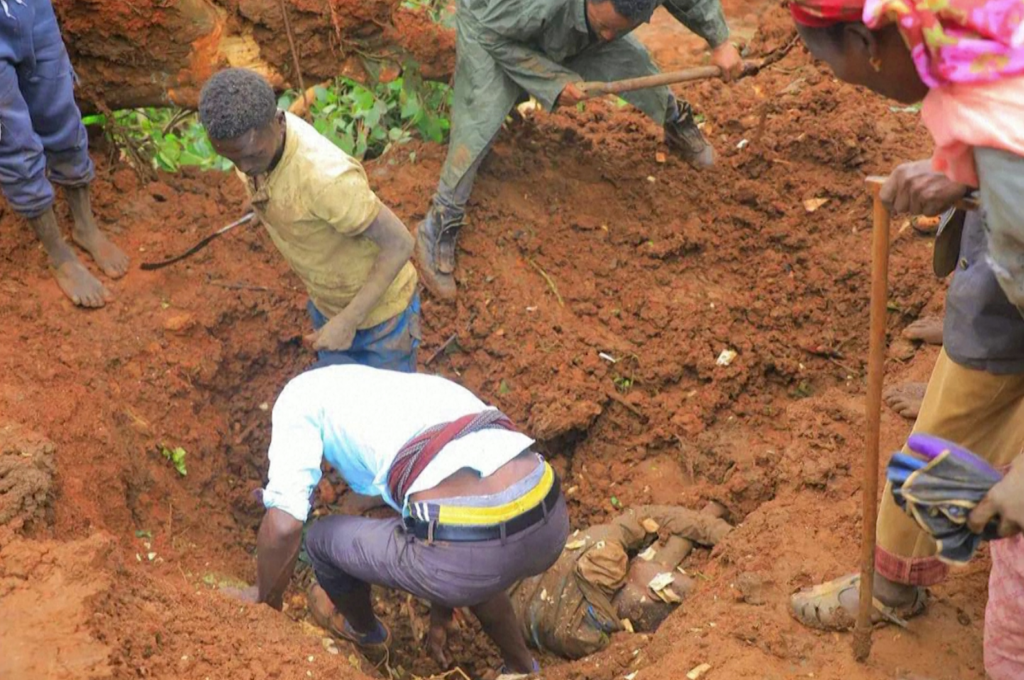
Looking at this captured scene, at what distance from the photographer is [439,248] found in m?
5.01

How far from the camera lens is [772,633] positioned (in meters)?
3.12

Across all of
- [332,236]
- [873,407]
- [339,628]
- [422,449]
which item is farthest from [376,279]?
[873,407]

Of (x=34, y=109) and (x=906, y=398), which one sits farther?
(x=34, y=109)

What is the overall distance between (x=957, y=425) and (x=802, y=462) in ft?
4.28

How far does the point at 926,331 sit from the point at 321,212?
8.31ft

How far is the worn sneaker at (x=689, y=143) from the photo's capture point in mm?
5430

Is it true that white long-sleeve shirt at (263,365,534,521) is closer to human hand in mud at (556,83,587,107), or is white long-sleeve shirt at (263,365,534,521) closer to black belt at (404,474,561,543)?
black belt at (404,474,561,543)

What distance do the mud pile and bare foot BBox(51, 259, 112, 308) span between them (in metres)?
0.06

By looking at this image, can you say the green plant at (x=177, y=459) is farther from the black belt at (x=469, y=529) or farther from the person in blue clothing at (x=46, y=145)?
the black belt at (x=469, y=529)

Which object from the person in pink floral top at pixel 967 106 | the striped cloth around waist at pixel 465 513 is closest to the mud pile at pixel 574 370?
the striped cloth around waist at pixel 465 513

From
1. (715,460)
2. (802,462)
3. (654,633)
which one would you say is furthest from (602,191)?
(654,633)

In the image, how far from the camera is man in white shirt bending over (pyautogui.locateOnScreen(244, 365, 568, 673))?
9.69 feet

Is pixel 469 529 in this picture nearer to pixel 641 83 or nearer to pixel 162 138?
pixel 641 83

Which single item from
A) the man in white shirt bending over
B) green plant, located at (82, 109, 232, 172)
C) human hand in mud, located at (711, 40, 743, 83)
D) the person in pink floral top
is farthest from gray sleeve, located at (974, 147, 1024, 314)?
green plant, located at (82, 109, 232, 172)
